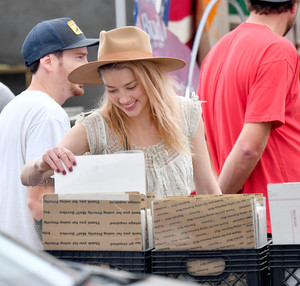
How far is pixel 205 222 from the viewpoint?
2385mm

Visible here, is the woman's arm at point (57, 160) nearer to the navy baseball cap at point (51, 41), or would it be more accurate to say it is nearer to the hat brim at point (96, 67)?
the hat brim at point (96, 67)

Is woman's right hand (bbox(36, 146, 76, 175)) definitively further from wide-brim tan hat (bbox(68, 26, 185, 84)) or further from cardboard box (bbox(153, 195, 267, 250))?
wide-brim tan hat (bbox(68, 26, 185, 84))

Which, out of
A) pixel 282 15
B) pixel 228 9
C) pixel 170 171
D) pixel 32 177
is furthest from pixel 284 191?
pixel 228 9

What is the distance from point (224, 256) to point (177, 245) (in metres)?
0.17

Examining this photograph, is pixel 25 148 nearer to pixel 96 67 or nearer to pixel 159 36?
pixel 96 67

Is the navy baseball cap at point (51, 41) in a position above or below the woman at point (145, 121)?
above

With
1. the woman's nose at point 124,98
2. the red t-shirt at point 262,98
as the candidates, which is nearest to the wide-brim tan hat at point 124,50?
the woman's nose at point 124,98

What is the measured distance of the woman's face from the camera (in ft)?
9.89

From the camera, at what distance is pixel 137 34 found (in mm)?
3168

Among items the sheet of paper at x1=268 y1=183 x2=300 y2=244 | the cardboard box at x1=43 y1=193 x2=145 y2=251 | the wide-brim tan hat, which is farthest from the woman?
the sheet of paper at x1=268 y1=183 x2=300 y2=244

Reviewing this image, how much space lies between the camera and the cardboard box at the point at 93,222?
2383 mm

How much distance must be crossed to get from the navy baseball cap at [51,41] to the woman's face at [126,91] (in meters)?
0.87

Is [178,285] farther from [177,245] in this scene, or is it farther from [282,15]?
[282,15]

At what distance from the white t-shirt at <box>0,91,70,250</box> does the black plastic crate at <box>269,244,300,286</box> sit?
4.27 feet
